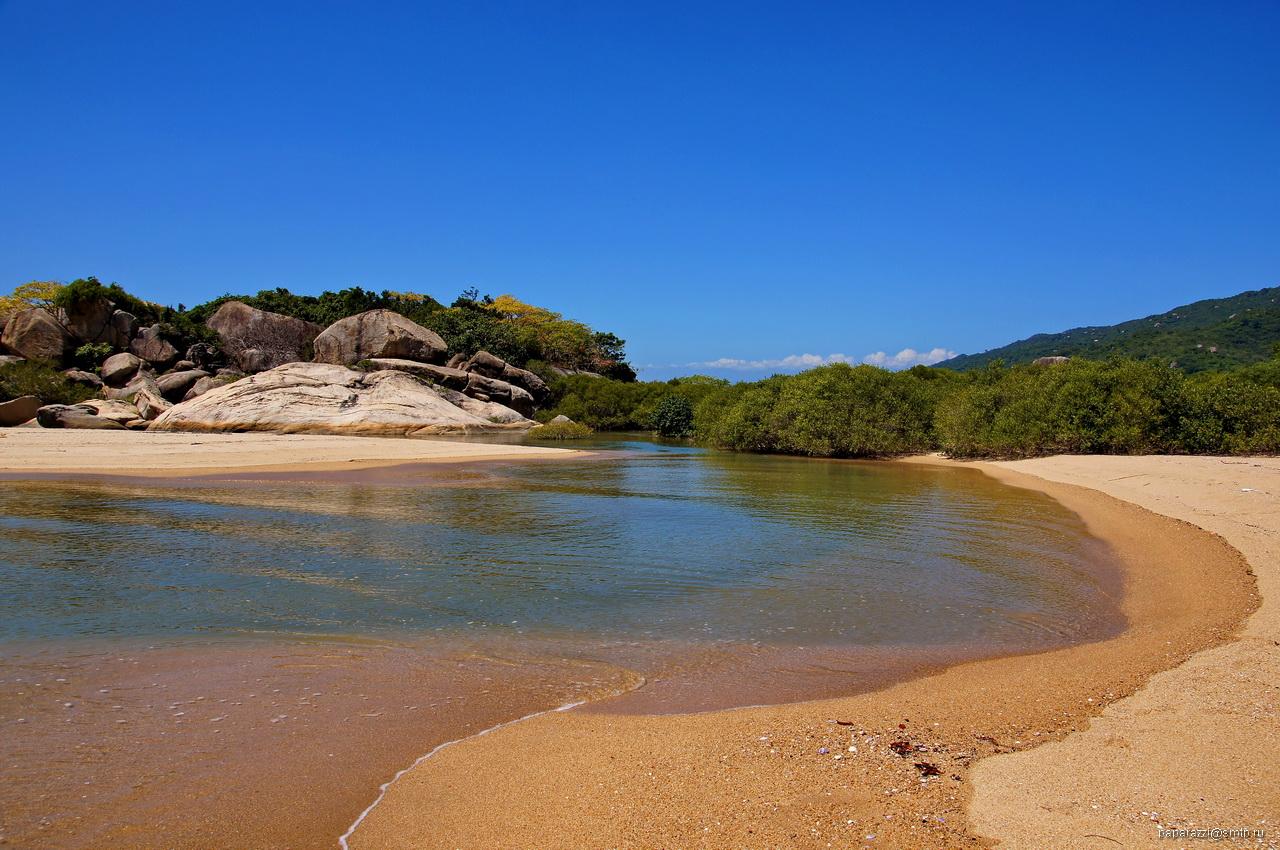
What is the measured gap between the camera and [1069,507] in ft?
61.2

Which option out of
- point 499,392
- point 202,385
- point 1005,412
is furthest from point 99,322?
point 1005,412

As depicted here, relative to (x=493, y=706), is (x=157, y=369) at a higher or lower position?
higher

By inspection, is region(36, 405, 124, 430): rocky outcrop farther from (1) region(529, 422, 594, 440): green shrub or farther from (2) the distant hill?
(2) the distant hill

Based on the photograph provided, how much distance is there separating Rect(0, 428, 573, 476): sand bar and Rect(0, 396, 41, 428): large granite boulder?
191 inches

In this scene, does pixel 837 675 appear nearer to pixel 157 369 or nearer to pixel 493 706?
pixel 493 706

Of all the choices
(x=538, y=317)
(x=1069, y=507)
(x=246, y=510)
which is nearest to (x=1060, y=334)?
(x=538, y=317)

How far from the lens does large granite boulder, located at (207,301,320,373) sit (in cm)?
5228

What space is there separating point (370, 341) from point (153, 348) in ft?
45.7

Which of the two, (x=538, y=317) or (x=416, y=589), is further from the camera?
(x=538, y=317)

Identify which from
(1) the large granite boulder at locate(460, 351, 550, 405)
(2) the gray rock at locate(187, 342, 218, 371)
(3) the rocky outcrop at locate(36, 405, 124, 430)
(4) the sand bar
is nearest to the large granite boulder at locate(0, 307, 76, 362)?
(2) the gray rock at locate(187, 342, 218, 371)

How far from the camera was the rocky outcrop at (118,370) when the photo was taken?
45.2m

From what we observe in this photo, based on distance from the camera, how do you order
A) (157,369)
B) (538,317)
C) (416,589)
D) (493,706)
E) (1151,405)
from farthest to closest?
(538,317) < (157,369) < (1151,405) < (416,589) < (493,706)

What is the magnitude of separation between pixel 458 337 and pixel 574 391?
10.5 m

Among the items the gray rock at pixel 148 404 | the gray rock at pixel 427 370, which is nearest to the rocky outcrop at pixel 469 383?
the gray rock at pixel 427 370
